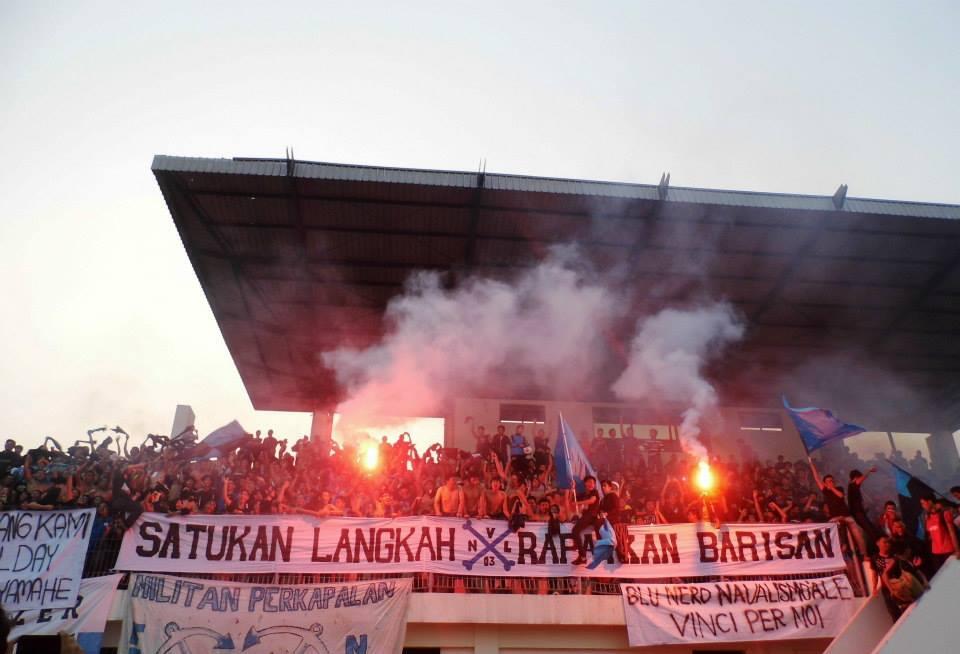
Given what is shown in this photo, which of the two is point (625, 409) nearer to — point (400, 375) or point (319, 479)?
point (400, 375)

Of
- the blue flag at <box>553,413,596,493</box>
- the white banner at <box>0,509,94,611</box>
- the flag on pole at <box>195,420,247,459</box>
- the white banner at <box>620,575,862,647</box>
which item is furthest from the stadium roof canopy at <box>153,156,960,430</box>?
the white banner at <box>620,575,862,647</box>

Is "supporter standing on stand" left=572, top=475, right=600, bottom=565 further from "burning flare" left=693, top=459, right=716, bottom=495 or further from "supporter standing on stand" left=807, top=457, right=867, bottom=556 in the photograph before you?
"supporter standing on stand" left=807, top=457, right=867, bottom=556

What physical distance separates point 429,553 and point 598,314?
695 cm

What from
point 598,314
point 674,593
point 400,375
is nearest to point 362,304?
point 400,375

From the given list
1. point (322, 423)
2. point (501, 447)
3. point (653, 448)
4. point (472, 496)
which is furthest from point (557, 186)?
point (322, 423)

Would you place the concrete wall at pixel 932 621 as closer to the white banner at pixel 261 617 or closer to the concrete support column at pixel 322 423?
the white banner at pixel 261 617

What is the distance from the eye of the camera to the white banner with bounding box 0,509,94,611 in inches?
399

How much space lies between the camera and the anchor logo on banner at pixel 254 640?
32.4 ft

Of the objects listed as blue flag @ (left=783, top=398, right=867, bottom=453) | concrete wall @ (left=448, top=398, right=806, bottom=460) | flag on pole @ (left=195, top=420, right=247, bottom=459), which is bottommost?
blue flag @ (left=783, top=398, right=867, bottom=453)

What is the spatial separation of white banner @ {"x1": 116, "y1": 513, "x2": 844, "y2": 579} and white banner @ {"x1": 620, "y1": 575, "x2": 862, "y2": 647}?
25 cm

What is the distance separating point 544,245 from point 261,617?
26.8ft

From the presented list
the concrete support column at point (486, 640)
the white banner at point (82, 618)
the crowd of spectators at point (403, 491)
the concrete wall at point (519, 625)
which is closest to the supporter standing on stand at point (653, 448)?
the crowd of spectators at point (403, 491)

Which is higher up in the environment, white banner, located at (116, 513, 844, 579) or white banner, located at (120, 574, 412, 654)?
white banner, located at (116, 513, 844, 579)

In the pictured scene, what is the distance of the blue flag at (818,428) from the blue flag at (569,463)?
3626 mm
